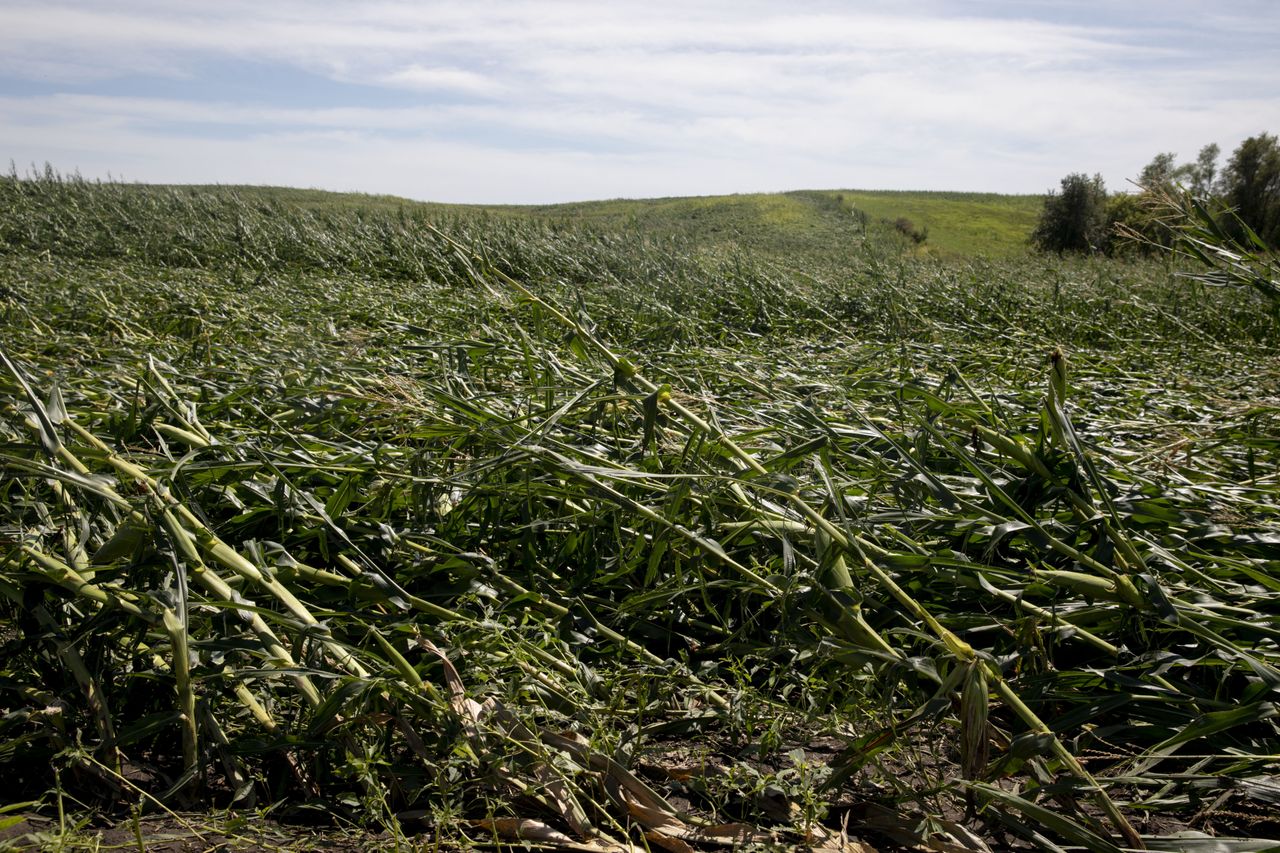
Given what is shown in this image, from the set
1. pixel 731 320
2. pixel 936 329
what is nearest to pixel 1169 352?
pixel 936 329

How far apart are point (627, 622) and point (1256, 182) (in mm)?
28166

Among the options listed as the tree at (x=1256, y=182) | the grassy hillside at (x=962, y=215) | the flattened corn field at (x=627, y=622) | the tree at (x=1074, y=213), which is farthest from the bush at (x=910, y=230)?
the flattened corn field at (x=627, y=622)

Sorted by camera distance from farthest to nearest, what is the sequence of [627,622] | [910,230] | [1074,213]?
[910,230] → [1074,213] → [627,622]

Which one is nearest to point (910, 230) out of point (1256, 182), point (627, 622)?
point (1256, 182)

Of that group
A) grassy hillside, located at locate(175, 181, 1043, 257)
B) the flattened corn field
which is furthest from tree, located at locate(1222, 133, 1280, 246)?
the flattened corn field

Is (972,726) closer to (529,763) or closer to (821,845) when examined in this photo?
(821,845)

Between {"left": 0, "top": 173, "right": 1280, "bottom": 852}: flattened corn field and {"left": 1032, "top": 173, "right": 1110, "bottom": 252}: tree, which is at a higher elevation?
{"left": 1032, "top": 173, "right": 1110, "bottom": 252}: tree

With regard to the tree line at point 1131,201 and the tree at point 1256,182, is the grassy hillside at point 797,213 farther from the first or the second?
→ the tree at point 1256,182

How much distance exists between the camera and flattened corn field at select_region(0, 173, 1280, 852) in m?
1.48

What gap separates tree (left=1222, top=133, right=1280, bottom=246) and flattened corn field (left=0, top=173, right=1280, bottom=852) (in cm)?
2369

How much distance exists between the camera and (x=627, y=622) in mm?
2154

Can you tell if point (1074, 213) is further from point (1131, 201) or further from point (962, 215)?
point (962, 215)

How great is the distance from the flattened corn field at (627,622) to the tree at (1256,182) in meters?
23.7

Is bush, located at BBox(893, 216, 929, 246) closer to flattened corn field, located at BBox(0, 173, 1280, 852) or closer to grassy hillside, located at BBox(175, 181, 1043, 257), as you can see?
grassy hillside, located at BBox(175, 181, 1043, 257)
